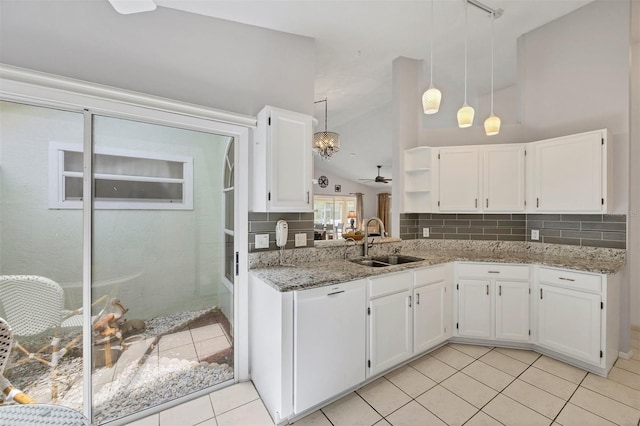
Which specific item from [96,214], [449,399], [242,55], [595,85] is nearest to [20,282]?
[96,214]

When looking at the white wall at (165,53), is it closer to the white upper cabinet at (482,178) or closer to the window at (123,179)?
the window at (123,179)

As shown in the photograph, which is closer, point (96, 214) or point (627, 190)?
point (96, 214)

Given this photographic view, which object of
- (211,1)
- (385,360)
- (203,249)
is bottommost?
(385,360)

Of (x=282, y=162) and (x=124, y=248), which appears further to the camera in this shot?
(x=282, y=162)

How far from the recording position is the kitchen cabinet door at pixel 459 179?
2.81 metres

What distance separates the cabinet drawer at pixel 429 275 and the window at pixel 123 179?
1.95 meters

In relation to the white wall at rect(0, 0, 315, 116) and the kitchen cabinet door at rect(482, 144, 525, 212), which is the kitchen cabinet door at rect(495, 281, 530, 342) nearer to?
the kitchen cabinet door at rect(482, 144, 525, 212)

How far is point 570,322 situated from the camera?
86.1 inches

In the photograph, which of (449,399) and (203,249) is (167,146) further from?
(449,399)

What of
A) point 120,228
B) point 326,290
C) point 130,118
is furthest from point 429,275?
point 130,118

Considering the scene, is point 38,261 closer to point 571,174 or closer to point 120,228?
point 120,228

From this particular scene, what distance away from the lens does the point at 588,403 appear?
69.6 inches

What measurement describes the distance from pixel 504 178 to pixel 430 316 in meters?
1.63

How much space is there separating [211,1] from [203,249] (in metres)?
1.83
